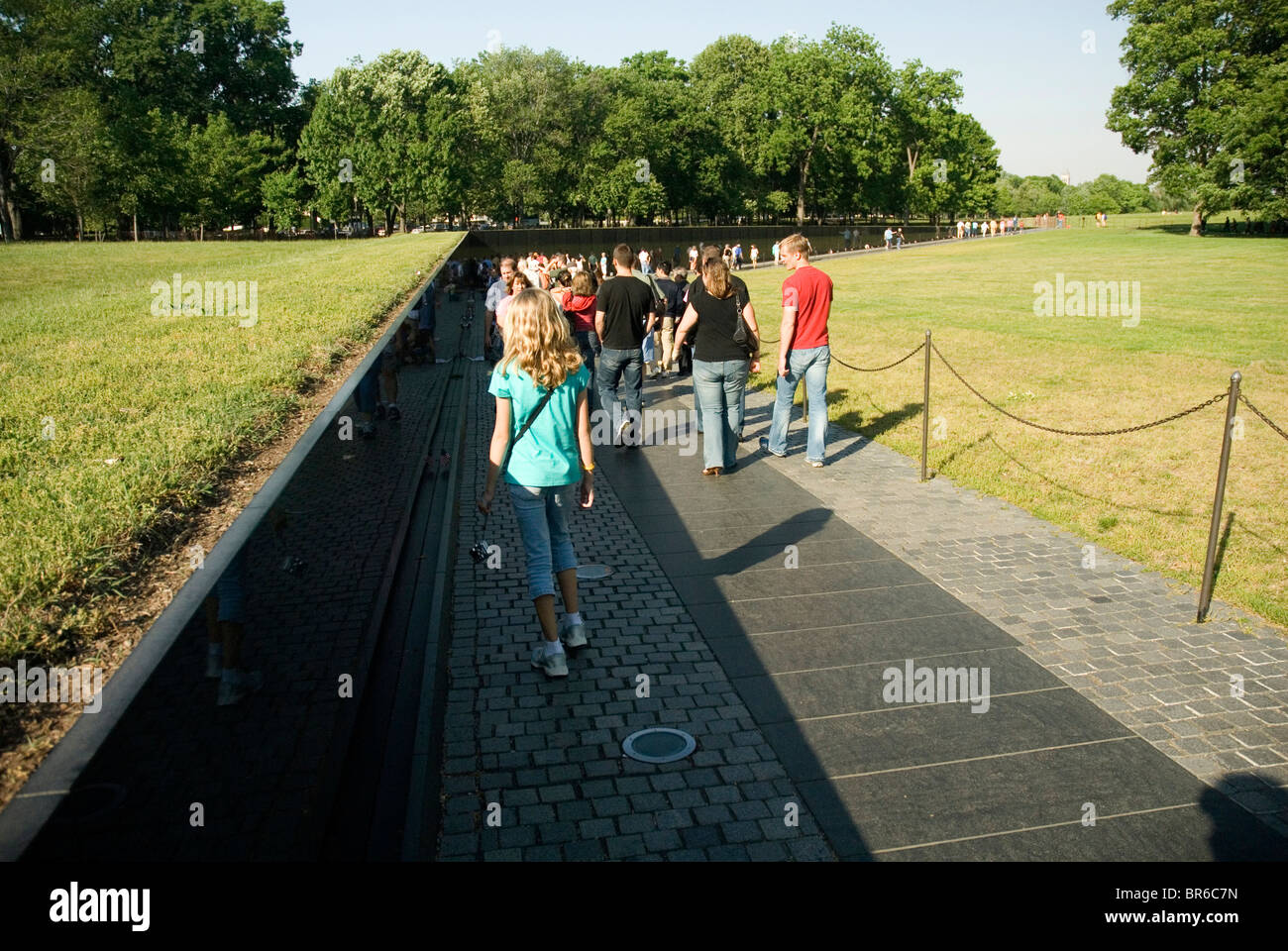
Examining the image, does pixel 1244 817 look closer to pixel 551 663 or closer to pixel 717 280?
pixel 551 663

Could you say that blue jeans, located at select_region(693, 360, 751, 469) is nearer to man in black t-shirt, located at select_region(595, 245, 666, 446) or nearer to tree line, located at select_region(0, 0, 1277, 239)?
man in black t-shirt, located at select_region(595, 245, 666, 446)

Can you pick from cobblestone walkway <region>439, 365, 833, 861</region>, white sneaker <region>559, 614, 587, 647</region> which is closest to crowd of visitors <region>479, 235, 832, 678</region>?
white sneaker <region>559, 614, 587, 647</region>

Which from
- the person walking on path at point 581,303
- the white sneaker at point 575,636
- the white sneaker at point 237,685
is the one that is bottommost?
the white sneaker at point 575,636

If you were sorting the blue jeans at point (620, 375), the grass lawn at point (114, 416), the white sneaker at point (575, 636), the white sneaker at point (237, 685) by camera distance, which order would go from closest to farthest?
the white sneaker at point (237, 685) → the grass lawn at point (114, 416) → the white sneaker at point (575, 636) → the blue jeans at point (620, 375)

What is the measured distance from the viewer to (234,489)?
6441 millimetres

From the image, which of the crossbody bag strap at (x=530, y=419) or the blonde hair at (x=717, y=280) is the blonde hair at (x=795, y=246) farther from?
the crossbody bag strap at (x=530, y=419)

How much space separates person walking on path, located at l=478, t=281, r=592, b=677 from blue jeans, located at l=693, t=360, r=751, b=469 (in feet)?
15.2

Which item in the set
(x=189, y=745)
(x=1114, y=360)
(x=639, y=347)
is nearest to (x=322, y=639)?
(x=189, y=745)

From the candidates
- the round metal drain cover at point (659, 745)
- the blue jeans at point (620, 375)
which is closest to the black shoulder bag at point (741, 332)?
the blue jeans at point (620, 375)

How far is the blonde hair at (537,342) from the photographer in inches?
212

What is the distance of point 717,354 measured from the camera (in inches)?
400

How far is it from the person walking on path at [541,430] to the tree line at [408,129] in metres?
59.4
